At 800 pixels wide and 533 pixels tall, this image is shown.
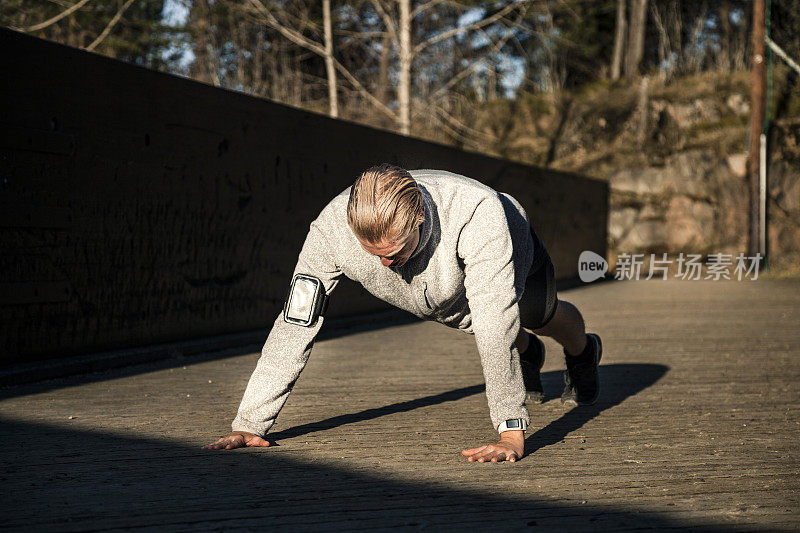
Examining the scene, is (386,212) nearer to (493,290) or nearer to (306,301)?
(493,290)

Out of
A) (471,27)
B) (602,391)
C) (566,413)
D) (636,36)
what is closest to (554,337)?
(566,413)

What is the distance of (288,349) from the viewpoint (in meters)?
3.11

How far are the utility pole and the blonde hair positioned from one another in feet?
56.3

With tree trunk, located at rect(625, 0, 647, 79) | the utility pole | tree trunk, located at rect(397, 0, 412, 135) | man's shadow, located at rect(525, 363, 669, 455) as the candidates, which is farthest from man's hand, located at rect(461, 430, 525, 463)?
tree trunk, located at rect(625, 0, 647, 79)

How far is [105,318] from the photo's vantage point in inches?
217

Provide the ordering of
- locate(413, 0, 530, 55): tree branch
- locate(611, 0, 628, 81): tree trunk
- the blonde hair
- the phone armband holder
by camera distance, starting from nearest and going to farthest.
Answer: the blonde hair < the phone armband holder < locate(413, 0, 530, 55): tree branch < locate(611, 0, 628, 81): tree trunk

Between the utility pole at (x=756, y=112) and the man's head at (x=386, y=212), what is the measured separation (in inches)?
675

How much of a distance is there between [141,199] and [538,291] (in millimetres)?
3369

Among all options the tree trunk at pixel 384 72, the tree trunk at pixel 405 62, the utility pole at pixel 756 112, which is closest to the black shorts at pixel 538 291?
the tree trunk at pixel 405 62

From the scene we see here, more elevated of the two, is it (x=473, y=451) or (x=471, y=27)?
(x=471, y=27)

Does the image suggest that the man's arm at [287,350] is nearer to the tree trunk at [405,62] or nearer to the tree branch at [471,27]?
the tree branch at [471,27]

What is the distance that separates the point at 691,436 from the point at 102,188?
3.85 m

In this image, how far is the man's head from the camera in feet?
8.62

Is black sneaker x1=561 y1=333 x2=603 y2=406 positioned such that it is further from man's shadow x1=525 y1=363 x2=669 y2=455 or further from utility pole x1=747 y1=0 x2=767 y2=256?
utility pole x1=747 y1=0 x2=767 y2=256
